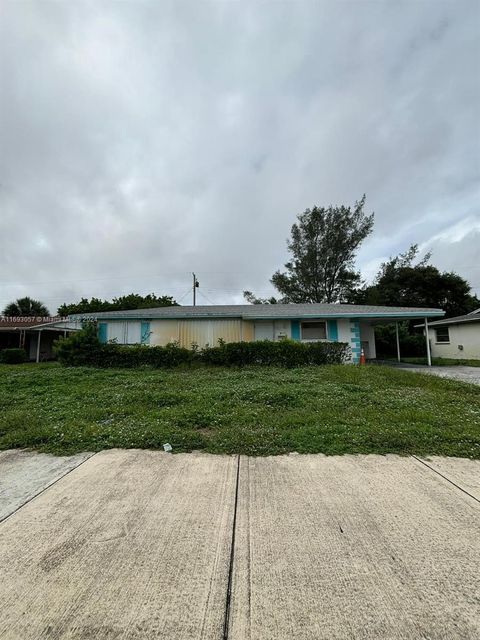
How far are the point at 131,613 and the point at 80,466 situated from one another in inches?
86.8

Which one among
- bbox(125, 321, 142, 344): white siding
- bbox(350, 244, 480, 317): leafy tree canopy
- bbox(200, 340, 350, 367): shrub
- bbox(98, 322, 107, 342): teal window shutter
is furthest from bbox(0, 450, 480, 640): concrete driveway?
bbox(350, 244, 480, 317): leafy tree canopy

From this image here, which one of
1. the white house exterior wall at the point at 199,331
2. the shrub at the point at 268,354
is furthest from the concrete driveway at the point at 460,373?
the white house exterior wall at the point at 199,331

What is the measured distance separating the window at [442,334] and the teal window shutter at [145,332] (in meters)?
16.5

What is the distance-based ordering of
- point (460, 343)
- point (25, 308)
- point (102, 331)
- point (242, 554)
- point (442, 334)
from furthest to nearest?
1. point (25, 308)
2. point (442, 334)
3. point (460, 343)
4. point (102, 331)
5. point (242, 554)

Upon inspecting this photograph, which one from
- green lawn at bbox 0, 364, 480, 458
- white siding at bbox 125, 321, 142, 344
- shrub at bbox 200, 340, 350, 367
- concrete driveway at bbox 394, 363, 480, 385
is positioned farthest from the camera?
white siding at bbox 125, 321, 142, 344

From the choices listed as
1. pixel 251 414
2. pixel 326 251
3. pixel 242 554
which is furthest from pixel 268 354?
pixel 326 251

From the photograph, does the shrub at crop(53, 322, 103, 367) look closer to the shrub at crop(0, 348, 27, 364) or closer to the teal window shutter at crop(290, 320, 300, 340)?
the shrub at crop(0, 348, 27, 364)

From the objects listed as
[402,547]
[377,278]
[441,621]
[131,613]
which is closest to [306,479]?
[402,547]

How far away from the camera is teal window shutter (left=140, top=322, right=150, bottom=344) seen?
1310 centimetres

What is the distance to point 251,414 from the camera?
500cm

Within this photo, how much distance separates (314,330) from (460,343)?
29.8 ft

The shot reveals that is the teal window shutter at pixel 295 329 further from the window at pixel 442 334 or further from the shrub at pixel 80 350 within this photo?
the window at pixel 442 334

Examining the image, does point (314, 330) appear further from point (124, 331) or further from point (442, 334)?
point (442, 334)

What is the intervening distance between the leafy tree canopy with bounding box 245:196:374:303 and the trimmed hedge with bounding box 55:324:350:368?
1862cm
